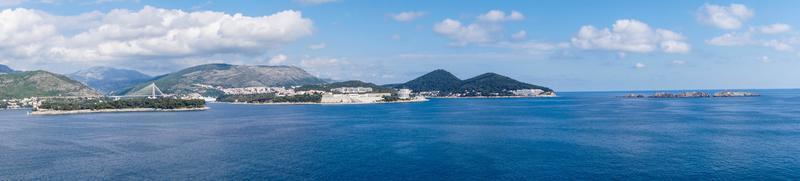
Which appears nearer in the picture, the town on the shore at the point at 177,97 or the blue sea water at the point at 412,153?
the blue sea water at the point at 412,153

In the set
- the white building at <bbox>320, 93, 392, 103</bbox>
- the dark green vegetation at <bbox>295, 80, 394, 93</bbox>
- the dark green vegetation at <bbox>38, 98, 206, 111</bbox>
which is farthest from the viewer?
the dark green vegetation at <bbox>295, 80, 394, 93</bbox>

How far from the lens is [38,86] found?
14612 centimetres

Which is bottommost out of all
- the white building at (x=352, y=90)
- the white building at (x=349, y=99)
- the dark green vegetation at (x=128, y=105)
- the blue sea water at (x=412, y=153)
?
the blue sea water at (x=412, y=153)

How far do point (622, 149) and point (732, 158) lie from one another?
563cm

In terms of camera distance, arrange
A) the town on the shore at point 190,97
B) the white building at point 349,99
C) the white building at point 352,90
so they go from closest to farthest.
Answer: the town on the shore at point 190,97, the white building at point 349,99, the white building at point 352,90

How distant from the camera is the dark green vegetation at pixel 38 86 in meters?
140

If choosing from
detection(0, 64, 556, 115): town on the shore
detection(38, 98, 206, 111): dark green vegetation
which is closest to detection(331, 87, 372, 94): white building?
detection(0, 64, 556, 115): town on the shore

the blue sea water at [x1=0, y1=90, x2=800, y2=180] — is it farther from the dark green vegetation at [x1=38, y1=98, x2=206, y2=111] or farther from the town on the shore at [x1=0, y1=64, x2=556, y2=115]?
the town on the shore at [x1=0, y1=64, x2=556, y2=115]

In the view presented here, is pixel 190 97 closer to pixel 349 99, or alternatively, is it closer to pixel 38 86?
pixel 38 86

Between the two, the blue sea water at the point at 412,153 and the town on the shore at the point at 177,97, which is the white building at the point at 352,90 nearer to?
the town on the shore at the point at 177,97

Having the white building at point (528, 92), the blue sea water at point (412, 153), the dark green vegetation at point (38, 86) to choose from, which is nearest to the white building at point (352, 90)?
the white building at point (528, 92)

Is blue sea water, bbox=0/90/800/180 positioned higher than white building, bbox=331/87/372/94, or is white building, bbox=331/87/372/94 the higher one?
white building, bbox=331/87/372/94

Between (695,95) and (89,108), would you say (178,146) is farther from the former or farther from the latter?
(695,95)

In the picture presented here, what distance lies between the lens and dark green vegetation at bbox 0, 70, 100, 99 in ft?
458
